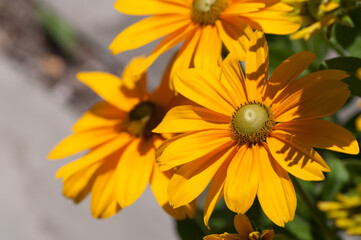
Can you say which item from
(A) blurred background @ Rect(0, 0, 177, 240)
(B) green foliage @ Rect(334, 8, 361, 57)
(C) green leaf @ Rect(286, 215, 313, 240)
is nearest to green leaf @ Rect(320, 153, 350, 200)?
(C) green leaf @ Rect(286, 215, 313, 240)

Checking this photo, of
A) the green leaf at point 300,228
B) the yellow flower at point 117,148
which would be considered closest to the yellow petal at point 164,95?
the yellow flower at point 117,148

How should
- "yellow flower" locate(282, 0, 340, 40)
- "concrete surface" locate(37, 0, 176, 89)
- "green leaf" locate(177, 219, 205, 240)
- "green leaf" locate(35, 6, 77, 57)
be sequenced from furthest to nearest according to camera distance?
"green leaf" locate(35, 6, 77, 57) < "concrete surface" locate(37, 0, 176, 89) < "green leaf" locate(177, 219, 205, 240) < "yellow flower" locate(282, 0, 340, 40)

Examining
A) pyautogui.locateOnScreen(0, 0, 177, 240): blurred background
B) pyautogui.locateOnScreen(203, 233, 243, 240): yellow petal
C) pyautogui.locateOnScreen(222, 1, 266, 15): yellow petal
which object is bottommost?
pyautogui.locateOnScreen(203, 233, 243, 240): yellow petal

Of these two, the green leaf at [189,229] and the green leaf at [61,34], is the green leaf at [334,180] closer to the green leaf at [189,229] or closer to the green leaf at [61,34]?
the green leaf at [189,229]

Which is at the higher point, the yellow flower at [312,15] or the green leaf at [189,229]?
the yellow flower at [312,15]

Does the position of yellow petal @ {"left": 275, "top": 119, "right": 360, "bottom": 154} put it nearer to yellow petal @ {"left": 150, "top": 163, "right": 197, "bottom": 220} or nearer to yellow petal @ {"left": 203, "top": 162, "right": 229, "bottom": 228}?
yellow petal @ {"left": 203, "top": 162, "right": 229, "bottom": 228}

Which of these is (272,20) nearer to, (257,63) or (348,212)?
(257,63)
